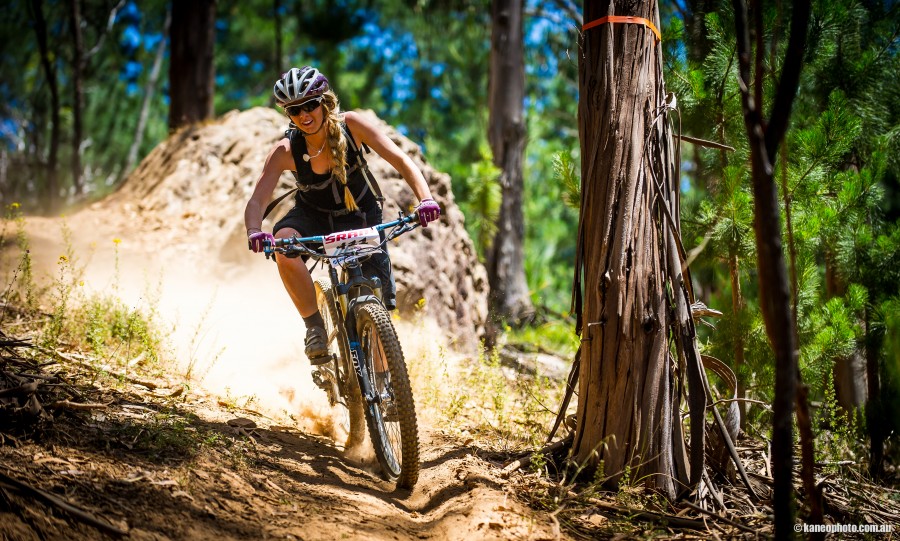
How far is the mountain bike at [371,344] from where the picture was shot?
348 cm

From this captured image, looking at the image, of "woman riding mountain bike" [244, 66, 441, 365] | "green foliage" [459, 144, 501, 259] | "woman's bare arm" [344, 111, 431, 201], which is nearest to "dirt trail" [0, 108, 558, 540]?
"woman riding mountain bike" [244, 66, 441, 365]

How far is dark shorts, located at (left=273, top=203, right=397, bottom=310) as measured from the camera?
13.5 ft

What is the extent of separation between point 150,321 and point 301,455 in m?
2.07

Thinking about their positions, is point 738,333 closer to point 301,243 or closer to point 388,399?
point 388,399

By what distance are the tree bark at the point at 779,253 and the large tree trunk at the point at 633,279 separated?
0.83 m

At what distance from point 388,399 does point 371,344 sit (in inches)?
12.1

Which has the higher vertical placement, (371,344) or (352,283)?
(352,283)

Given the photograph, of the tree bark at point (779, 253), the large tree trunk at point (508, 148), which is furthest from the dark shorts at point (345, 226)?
the large tree trunk at point (508, 148)

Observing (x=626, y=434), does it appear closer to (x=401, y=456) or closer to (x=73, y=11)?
(x=401, y=456)

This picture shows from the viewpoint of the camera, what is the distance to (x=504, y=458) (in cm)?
400

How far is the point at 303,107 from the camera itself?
3.88 metres

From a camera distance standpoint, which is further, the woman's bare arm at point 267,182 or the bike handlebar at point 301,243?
the woman's bare arm at point 267,182

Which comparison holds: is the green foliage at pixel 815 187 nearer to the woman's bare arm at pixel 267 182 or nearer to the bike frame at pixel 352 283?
the bike frame at pixel 352 283

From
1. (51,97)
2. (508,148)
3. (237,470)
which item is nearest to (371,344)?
(237,470)
